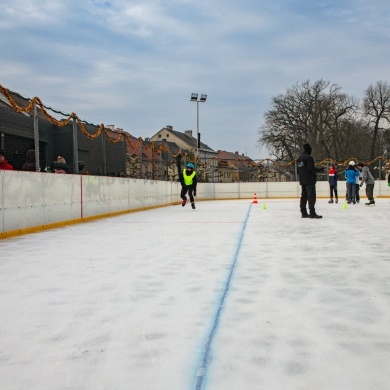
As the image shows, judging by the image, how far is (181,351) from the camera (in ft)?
7.18

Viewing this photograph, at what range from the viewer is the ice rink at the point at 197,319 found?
1.94 meters

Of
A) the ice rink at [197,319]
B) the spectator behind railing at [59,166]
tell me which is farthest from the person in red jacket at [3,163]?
the ice rink at [197,319]

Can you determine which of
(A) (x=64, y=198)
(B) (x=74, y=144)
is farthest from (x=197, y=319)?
(B) (x=74, y=144)

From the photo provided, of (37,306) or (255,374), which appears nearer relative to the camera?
(255,374)

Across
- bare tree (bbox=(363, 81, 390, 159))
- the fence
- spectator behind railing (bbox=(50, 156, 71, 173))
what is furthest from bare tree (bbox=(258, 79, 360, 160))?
spectator behind railing (bbox=(50, 156, 71, 173))

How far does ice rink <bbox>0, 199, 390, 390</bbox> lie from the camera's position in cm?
194

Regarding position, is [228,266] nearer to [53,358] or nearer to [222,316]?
[222,316]

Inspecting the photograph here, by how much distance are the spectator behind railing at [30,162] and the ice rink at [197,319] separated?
326cm

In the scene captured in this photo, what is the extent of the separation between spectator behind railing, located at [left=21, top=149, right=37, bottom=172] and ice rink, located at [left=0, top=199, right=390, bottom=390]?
3.26 metres

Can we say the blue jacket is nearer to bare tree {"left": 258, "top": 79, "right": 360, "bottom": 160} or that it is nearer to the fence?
the fence

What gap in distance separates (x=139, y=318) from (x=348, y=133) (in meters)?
37.8

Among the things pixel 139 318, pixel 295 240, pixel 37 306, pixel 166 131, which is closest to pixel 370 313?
pixel 139 318

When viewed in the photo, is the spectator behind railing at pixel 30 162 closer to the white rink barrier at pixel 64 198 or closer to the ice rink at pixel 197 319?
the white rink barrier at pixel 64 198

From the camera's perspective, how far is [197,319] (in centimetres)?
268
